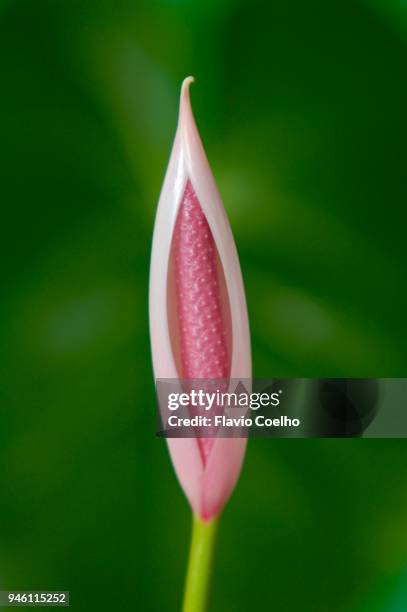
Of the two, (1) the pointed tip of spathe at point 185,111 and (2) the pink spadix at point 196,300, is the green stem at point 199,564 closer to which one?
(2) the pink spadix at point 196,300

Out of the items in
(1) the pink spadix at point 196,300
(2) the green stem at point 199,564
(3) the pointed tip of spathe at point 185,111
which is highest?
(3) the pointed tip of spathe at point 185,111

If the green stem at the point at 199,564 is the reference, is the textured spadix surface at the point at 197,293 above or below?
above

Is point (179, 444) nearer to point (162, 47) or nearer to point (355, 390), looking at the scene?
point (355, 390)

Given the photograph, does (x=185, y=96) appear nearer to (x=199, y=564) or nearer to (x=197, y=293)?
(x=197, y=293)

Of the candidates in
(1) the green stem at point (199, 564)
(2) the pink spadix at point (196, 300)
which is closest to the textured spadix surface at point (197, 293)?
(2) the pink spadix at point (196, 300)

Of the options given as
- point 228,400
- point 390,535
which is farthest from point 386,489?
point 228,400
